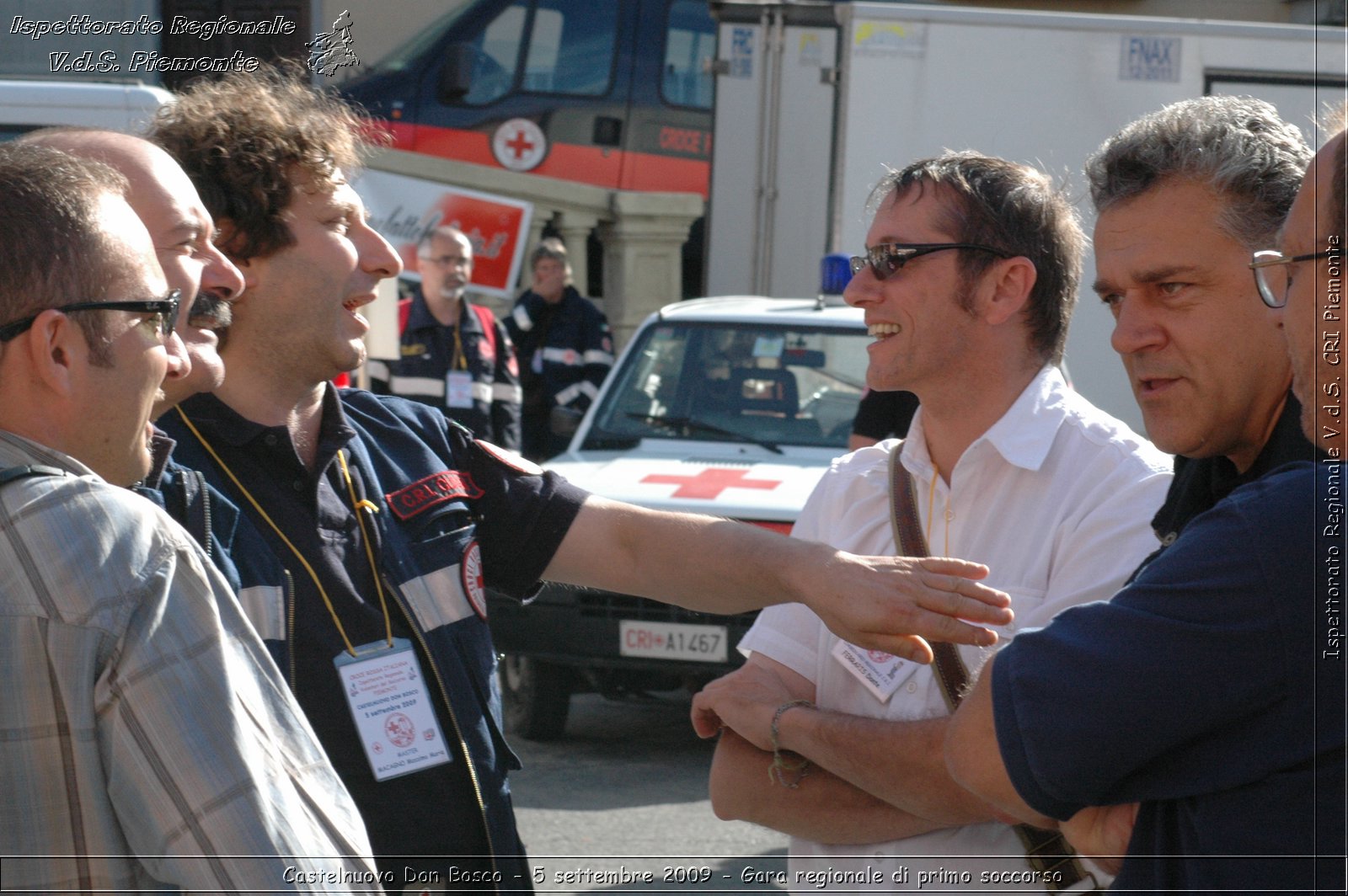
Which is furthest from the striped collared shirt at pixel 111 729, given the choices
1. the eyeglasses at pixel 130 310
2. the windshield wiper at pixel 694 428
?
the windshield wiper at pixel 694 428

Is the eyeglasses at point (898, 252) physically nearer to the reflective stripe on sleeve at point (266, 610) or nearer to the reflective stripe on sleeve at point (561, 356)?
the reflective stripe on sleeve at point (266, 610)

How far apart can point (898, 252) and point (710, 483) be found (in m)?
3.45

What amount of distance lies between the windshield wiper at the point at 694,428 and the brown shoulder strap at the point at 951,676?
3871mm

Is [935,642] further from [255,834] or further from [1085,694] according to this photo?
[255,834]

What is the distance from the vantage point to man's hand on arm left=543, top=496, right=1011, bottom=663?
2131 mm

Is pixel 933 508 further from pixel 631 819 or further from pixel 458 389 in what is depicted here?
pixel 458 389

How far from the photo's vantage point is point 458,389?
8.27m

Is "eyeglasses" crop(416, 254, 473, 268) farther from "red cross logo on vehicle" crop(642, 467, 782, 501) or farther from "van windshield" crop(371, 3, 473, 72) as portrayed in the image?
"van windshield" crop(371, 3, 473, 72)

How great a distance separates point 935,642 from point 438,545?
871 mm

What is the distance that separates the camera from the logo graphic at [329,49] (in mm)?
4242

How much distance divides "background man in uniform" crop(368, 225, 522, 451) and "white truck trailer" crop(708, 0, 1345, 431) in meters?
1.86

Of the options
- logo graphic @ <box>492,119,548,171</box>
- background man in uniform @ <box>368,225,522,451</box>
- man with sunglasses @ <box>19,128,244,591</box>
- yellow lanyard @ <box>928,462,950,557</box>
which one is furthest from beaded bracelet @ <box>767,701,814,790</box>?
logo graphic @ <box>492,119,548,171</box>

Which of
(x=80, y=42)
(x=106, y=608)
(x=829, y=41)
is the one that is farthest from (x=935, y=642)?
(x=829, y=41)

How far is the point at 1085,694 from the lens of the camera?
1489 millimetres
